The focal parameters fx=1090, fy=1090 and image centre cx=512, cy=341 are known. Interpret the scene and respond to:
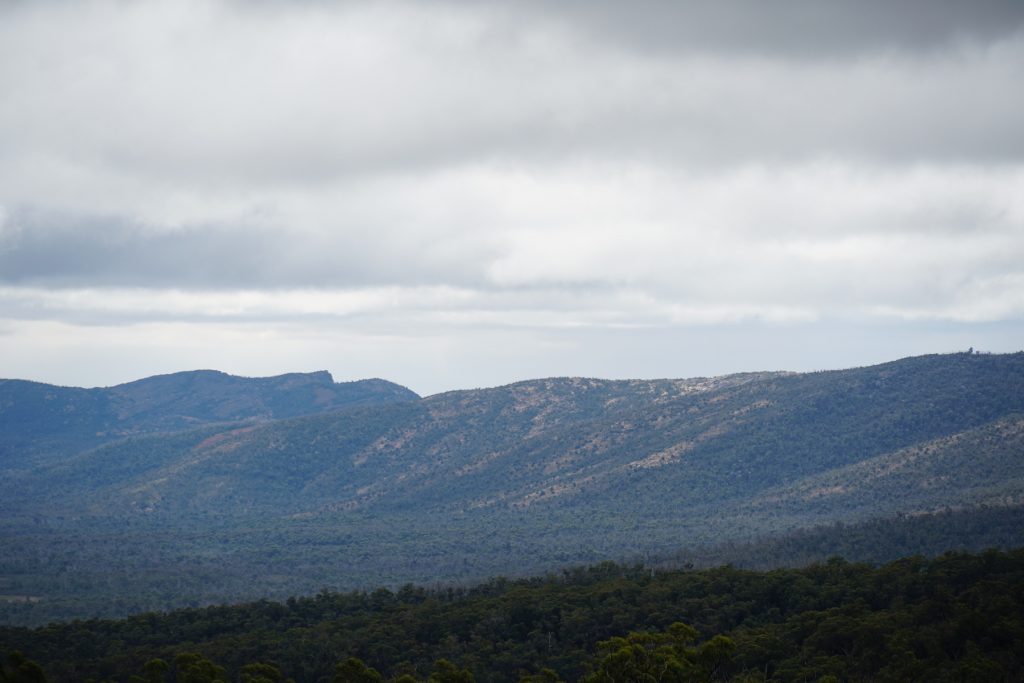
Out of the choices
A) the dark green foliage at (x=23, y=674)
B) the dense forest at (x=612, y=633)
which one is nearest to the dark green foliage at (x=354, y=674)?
the dense forest at (x=612, y=633)

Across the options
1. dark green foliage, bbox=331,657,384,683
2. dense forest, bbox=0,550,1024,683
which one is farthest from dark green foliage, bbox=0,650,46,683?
dark green foliage, bbox=331,657,384,683

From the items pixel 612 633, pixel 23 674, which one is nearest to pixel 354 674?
pixel 23 674

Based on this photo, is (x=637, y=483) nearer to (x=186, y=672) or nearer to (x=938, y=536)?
(x=938, y=536)

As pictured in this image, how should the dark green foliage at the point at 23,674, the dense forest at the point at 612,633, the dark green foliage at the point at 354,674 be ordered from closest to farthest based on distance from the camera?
the dark green foliage at the point at 23,674
the dark green foliage at the point at 354,674
the dense forest at the point at 612,633

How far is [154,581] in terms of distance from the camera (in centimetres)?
14525

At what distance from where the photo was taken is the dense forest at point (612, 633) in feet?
200

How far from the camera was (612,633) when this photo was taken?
263ft

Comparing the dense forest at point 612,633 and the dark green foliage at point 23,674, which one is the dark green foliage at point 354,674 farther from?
the dark green foliage at point 23,674

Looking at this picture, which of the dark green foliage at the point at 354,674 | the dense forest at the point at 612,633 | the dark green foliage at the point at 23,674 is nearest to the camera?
the dark green foliage at the point at 23,674

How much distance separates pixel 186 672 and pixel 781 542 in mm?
81151

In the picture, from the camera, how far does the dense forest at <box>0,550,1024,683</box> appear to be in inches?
2403

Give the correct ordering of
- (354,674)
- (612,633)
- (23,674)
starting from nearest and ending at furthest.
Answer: (23,674)
(354,674)
(612,633)

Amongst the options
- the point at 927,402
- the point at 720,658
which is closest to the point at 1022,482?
the point at 927,402

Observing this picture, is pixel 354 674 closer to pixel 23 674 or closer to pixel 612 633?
pixel 23 674
